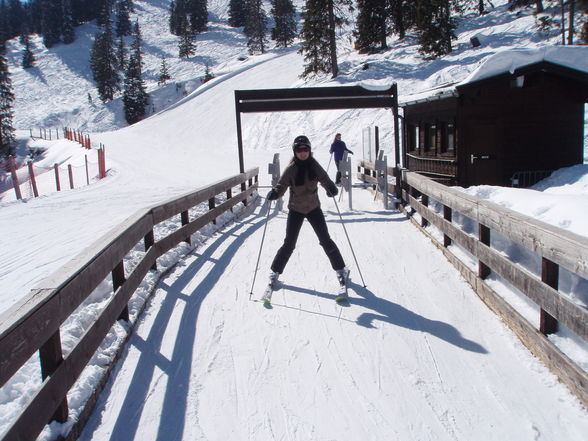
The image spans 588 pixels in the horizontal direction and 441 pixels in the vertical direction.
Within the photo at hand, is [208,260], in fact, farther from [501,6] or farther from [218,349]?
[501,6]

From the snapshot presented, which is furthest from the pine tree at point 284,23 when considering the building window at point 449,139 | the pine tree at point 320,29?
the building window at point 449,139

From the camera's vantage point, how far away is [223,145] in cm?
4388

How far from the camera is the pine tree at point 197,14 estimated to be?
123 meters

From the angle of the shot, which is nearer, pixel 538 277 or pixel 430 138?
pixel 538 277

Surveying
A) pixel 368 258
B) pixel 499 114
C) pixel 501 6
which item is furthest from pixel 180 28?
pixel 368 258

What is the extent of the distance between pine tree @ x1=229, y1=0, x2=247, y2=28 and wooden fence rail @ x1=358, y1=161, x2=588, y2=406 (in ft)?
421

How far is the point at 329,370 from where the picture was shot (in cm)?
428

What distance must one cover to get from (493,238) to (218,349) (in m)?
4.17

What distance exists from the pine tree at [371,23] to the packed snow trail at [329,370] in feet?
157

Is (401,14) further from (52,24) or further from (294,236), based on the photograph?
(52,24)

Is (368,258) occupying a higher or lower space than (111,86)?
lower

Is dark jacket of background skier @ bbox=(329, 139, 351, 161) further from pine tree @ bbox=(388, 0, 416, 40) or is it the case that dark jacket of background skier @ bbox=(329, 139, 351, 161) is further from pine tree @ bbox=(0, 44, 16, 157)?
pine tree @ bbox=(0, 44, 16, 157)

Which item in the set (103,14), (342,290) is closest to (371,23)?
(342,290)

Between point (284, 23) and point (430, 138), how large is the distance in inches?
3172
